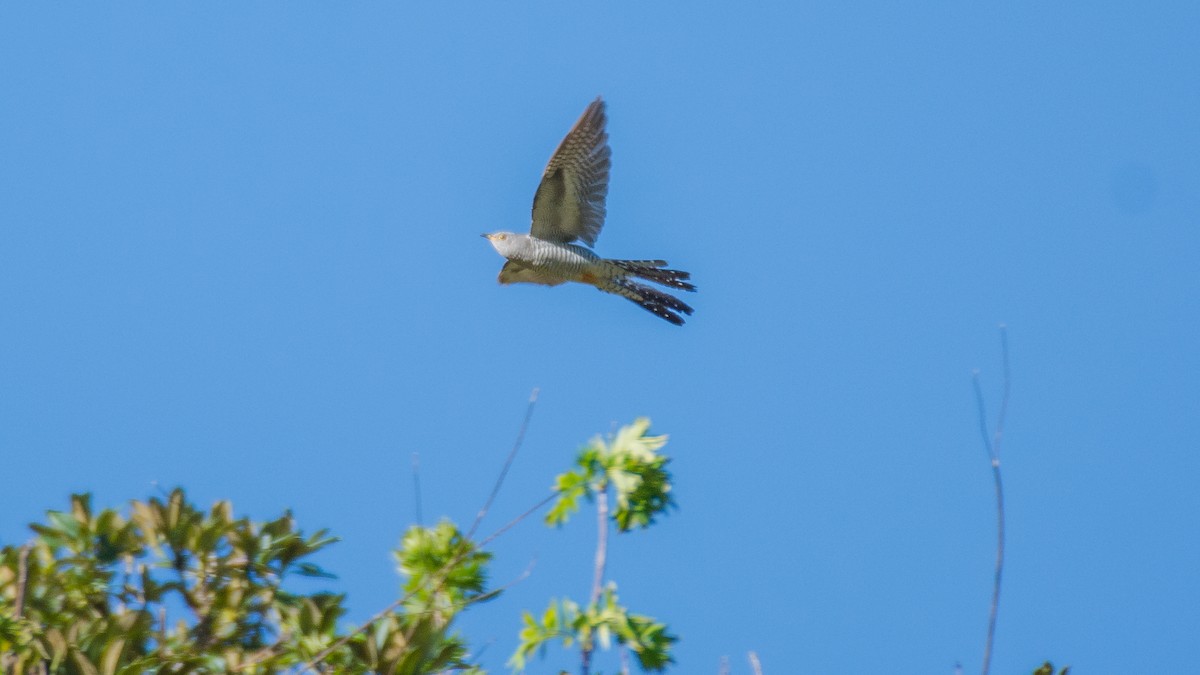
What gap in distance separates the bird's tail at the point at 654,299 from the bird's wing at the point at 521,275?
1.58 feet

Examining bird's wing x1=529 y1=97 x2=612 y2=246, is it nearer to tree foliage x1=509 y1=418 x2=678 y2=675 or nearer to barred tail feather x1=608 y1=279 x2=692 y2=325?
barred tail feather x1=608 y1=279 x2=692 y2=325

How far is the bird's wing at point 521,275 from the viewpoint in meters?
9.66

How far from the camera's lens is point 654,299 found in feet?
31.6

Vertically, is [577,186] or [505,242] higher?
[577,186]

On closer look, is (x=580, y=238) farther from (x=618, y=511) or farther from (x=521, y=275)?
(x=618, y=511)

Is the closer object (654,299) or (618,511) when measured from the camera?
(618,511)

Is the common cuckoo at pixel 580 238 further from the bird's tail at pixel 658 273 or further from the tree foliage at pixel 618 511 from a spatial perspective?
the tree foliage at pixel 618 511

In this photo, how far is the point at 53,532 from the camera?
162 inches

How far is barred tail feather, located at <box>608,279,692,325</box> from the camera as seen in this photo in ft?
31.3

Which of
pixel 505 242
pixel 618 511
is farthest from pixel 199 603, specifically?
pixel 505 242

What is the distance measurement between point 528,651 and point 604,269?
553 cm

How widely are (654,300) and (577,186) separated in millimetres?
998

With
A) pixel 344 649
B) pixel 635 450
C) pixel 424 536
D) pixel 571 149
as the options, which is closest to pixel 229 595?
pixel 344 649

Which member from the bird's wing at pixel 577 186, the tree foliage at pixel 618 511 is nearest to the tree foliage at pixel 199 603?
the tree foliage at pixel 618 511
